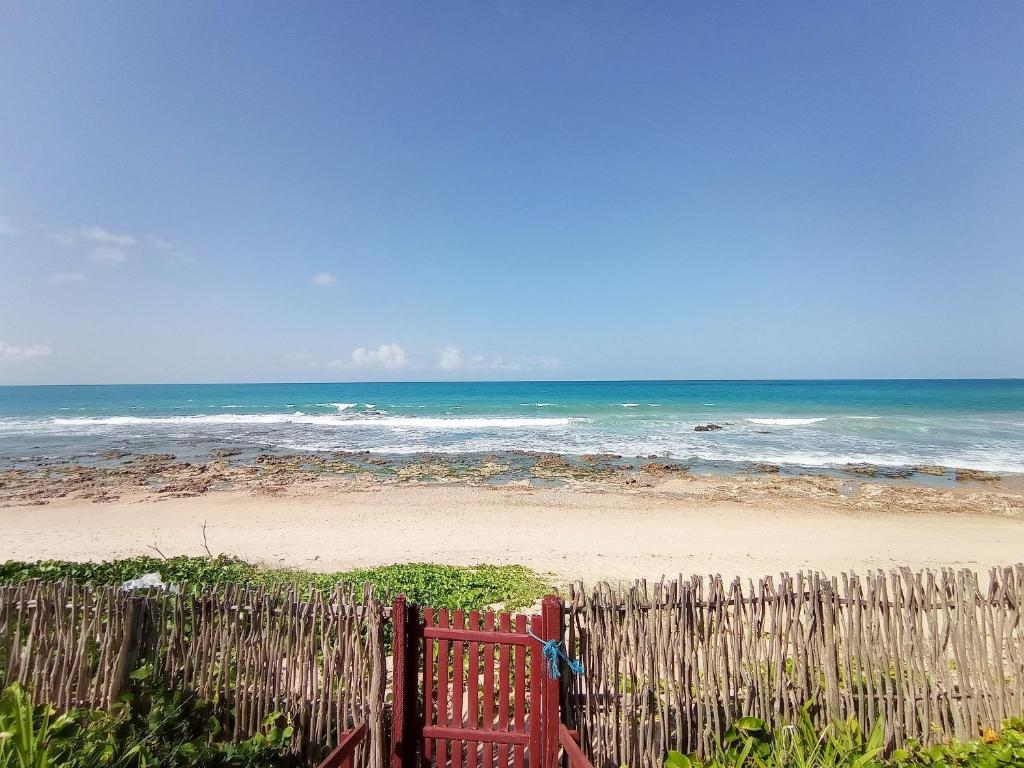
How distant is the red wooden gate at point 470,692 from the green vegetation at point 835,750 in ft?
3.64

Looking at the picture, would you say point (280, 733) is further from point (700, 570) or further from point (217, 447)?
point (217, 447)

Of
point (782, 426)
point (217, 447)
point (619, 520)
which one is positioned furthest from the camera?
point (782, 426)

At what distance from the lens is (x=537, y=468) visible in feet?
75.5

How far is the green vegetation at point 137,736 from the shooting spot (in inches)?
122

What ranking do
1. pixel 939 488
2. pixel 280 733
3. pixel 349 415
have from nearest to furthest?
pixel 280 733, pixel 939 488, pixel 349 415

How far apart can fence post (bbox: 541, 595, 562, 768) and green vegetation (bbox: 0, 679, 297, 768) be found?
2.18 m

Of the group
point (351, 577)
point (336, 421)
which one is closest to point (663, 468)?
point (351, 577)

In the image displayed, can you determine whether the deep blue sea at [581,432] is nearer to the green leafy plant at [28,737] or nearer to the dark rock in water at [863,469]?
the dark rock in water at [863,469]

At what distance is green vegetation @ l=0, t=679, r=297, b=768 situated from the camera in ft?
10.2

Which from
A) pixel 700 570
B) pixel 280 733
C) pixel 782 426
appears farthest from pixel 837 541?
pixel 782 426

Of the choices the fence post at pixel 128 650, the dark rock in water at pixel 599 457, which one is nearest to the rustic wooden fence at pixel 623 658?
the fence post at pixel 128 650

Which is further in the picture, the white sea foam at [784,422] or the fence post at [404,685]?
the white sea foam at [784,422]

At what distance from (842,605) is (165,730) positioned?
5.97 meters

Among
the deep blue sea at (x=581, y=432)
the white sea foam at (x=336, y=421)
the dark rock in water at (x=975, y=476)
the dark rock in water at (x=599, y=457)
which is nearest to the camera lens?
the dark rock in water at (x=975, y=476)
